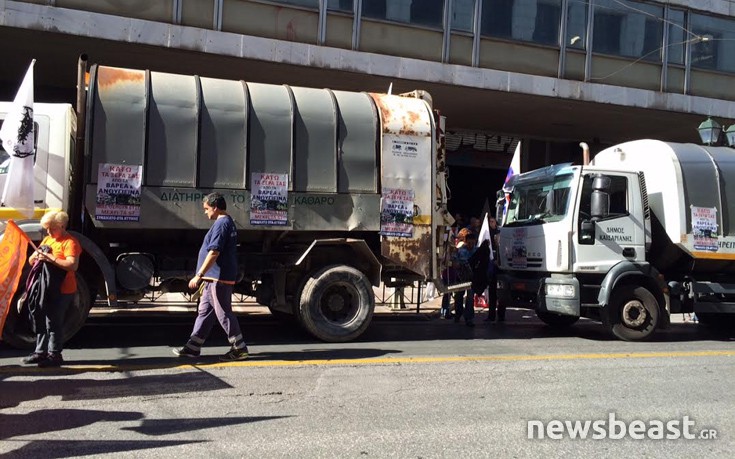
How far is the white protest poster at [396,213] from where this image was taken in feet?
26.2

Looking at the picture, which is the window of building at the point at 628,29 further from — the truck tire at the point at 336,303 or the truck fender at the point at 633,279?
the truck tire at the point at 336,303

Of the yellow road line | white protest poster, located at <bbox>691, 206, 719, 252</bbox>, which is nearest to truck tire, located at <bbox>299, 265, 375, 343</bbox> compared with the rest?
the yellow road line

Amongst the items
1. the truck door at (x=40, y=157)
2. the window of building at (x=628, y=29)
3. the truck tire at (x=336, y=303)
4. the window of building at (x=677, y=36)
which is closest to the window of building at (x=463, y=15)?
the window of building at (x=628, y=29)

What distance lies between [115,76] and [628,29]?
49.5ft

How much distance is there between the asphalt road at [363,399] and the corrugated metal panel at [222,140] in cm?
205

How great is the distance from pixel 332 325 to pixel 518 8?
1200 cm

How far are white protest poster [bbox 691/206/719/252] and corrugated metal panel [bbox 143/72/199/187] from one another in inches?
285

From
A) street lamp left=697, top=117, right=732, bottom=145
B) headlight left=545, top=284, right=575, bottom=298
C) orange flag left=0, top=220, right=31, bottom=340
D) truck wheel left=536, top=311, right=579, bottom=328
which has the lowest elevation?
truck wheel left=536, top=311, right=579, bottom=328

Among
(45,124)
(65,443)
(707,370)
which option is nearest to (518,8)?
(707,370)

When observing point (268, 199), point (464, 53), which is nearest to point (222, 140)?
point (268, 199)

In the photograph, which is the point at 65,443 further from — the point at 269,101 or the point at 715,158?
the point at 715,158

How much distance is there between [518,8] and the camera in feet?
53.8

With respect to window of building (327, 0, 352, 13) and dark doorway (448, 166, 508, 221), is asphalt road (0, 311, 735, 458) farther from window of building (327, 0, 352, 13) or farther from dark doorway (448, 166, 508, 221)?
dark doorway (448, 166, 508, 221)
